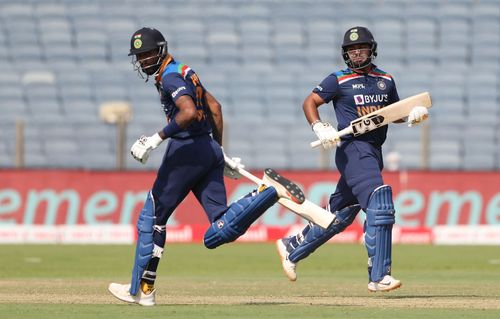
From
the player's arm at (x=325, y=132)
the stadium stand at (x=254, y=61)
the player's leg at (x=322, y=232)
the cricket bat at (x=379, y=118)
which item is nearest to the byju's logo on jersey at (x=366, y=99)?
the cricket bat at (x=379, y=118)

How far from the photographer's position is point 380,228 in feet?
30.5

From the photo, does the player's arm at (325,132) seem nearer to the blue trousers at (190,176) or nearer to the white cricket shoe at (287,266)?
the blue trousers at (190,176)

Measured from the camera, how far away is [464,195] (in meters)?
18.7

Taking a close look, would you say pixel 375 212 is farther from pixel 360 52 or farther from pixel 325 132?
pixel 360 52

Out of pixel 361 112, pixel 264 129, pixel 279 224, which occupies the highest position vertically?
pixel 361 112

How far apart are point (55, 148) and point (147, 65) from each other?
39.8 ft

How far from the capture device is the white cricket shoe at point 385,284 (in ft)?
29.8

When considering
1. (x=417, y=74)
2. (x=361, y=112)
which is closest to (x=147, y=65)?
(x=361, y=112)

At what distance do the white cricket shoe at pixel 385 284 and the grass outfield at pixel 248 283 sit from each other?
75 mm

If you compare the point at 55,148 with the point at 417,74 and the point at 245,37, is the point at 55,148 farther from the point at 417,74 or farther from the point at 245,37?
the point at 417,74

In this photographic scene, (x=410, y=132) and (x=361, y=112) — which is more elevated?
(x=361, y=112)

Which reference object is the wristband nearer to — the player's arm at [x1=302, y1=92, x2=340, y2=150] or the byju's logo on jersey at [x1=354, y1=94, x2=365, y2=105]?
the player's arm at [x1=302, y1=92, x2=340, y2=150]

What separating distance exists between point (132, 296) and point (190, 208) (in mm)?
10510

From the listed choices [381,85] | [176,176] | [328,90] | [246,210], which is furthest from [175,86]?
[381,85]
